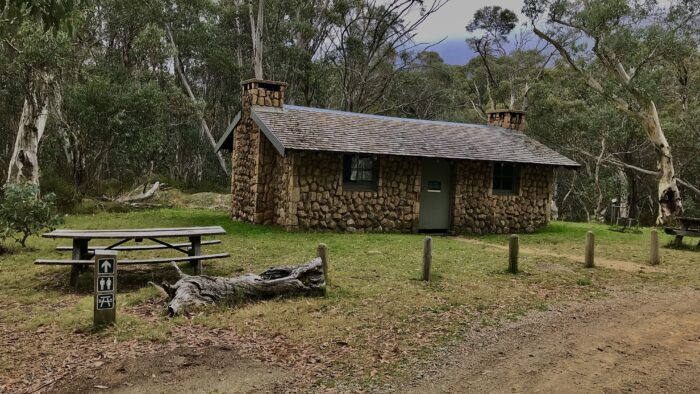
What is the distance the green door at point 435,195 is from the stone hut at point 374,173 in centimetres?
3

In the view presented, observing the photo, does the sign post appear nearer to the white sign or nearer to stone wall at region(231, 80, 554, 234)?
the white sign

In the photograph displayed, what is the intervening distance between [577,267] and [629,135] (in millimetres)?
21271

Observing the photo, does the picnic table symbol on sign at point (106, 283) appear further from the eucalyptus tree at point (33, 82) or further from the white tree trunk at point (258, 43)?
the white tree trunk at point (258, 43)

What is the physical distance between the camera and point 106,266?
5.66 metres

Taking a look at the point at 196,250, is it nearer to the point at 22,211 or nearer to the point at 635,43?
the point at 22,211

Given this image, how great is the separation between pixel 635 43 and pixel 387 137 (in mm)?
11857

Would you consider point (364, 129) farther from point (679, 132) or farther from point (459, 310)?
point (679, 132)

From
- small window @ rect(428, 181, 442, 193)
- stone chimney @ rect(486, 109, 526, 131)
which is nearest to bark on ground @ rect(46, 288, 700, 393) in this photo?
small window @ rect(428, 181, 442, 193)

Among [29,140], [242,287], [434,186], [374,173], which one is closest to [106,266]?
[242,287]

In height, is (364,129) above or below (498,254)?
above

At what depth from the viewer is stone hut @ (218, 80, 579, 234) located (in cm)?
1454

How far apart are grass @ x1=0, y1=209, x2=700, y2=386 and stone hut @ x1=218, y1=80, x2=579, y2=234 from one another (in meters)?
1.74

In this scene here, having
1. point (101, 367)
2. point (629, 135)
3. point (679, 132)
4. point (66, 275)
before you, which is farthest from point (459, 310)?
point (629, 135)

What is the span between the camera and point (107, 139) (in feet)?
69.6
